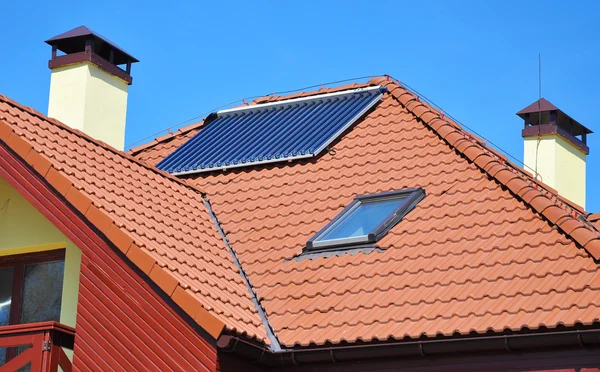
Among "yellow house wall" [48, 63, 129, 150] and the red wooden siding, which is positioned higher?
"yellow house wall" [48, 63, 129, 150]

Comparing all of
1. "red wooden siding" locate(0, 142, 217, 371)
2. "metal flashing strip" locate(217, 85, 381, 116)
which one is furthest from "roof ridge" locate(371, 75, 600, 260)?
"red wooden siding" locate(0, 142, 217, 371)

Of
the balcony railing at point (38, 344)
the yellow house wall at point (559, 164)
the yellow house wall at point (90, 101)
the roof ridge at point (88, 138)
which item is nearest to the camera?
the balcony railing at point (38, 344)

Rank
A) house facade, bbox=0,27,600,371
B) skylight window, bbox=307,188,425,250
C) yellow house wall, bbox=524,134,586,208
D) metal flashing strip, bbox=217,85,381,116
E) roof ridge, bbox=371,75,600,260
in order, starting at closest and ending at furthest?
house facade, bbox=0,27,600,371
roof ridge, bbox=371,75,600,260
skylight window, bbox=307,188,425,250
metal flashing strip, bbox=217,85,381,116
yellow house wall, bbox=524,134,586,208

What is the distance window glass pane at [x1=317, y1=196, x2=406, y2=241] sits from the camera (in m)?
14.6

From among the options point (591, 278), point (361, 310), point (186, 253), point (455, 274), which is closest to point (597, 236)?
point (591, 278)

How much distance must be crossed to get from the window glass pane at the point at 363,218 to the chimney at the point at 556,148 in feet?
19.3

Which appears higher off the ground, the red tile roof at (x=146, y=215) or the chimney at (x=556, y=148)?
the chimney at (x=556, y=148)

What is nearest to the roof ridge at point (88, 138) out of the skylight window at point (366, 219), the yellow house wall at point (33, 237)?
the yellow house wall at point (33, 237)

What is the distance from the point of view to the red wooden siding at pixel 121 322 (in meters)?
12.2

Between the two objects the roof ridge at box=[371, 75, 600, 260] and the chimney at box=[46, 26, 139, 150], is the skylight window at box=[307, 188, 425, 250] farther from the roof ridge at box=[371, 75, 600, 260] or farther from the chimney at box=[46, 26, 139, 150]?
the chimney at box=[46, 26, 139, 150]

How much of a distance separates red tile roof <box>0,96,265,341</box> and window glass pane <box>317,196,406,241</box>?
141 centimetres

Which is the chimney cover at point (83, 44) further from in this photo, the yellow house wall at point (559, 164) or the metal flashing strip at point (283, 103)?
the yellow house wall at point (559, 164)

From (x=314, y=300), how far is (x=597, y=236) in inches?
131

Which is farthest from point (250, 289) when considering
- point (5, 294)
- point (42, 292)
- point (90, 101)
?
point (90, 101)
